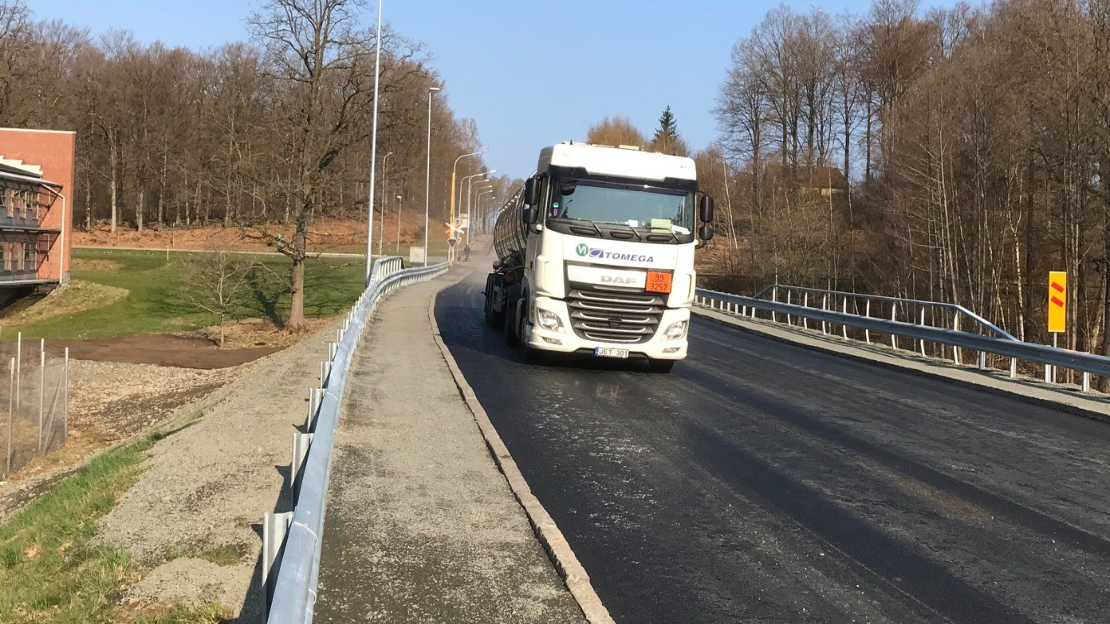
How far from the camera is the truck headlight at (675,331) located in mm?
13328

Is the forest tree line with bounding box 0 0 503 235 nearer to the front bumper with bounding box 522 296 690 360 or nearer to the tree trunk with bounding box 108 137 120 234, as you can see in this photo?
the tree trunk with bounding box 108 137 120 234

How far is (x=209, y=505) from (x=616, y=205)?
26.7 ft

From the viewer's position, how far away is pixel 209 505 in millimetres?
6535

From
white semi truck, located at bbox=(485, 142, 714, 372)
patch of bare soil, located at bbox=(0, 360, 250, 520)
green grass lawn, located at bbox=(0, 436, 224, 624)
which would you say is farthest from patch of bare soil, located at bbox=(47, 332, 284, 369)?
green grass lawn, located at bbox=(0, 436, 224, 624)

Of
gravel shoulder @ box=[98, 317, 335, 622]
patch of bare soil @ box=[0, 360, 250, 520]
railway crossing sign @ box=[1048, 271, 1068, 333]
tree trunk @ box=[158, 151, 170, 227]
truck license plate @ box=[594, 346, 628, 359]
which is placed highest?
tree trunk @ box=[158, 151, 170, 227]

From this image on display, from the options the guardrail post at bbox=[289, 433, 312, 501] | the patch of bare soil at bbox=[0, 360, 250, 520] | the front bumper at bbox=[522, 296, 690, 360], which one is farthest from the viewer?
the patch of bare soil at bbox=[0, 360, 250, 520]

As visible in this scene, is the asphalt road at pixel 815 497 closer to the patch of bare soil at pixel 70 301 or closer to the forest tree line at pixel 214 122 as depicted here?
the forest tree line at pixel 214 122

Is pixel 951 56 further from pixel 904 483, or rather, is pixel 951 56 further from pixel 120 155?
pixel 120 155

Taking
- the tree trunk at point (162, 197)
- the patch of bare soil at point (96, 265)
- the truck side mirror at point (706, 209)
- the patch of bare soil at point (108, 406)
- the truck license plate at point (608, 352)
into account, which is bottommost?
the patch of bare soil at point (108, 406)

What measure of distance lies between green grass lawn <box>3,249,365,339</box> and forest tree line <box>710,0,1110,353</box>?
72.8 feet

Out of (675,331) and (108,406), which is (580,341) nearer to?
(675,331)

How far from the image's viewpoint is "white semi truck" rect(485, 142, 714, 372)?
13016 mm

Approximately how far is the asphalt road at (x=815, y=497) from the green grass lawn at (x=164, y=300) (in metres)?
22.8

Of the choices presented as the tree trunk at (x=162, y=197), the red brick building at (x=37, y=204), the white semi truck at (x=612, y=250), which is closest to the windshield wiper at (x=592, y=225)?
the white semi truck at (x=612, y=250)
